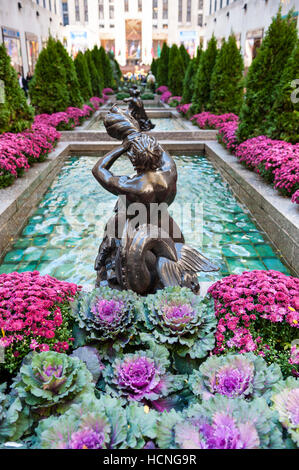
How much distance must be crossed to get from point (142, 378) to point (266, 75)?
7664 millimetres

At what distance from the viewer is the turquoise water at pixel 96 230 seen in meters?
4.34

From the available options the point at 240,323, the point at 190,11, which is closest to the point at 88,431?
the point at 240,323

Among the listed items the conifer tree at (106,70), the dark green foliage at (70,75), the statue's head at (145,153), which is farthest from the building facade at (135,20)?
the statue's head at (145,153)

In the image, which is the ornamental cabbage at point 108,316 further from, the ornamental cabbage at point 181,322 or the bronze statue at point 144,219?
the bronze statue at point 144,219

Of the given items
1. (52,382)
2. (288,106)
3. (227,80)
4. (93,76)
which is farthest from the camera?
(93,76)

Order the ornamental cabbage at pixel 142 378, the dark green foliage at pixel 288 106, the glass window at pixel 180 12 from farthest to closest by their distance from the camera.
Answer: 1. the glass window at pixel 180 12
2. the dark green foliage at pixel 288 106
3. the ornamental cabbage at pixel 142 378

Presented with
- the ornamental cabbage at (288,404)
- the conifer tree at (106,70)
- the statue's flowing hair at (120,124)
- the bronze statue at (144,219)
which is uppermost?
the conifer tree at (106,70)

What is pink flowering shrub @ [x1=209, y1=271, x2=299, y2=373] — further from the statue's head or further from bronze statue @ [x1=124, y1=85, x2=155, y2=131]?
bronze statue @ [x1=124, y1=85, x2=155, y2=131]

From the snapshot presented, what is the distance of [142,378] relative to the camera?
1.82m

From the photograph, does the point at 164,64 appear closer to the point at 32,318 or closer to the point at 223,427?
the point at 32,318

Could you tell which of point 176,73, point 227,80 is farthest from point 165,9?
point 227,80

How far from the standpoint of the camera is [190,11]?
61656 mm

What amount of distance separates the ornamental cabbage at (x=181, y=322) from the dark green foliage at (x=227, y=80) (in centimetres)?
1028

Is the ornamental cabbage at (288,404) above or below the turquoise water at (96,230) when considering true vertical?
above
